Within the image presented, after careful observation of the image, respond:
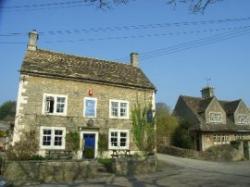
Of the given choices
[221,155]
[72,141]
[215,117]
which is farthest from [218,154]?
[72,141]

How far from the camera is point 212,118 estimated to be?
41031mm

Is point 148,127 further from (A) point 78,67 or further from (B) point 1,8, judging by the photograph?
(B) point 1,8

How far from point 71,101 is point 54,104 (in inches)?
60.8

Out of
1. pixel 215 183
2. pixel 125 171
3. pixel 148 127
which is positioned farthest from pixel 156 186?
pixel 148 127

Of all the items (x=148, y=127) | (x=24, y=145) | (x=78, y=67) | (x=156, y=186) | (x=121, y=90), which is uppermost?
(x=78, y=67)

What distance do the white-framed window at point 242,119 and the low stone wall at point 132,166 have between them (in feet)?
88.3

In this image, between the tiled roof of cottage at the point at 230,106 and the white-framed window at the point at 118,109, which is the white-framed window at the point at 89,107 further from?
the tiled roof of cottage at the point at 230,106

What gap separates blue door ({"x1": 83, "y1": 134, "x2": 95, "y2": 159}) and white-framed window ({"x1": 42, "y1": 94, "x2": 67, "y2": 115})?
3.03m

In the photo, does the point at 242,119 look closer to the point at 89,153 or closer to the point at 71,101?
the point at 89,153

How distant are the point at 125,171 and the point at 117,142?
275 inches

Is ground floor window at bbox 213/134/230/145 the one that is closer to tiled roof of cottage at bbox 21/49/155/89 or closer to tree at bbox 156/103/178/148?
tree at bbox 156/103/178/148

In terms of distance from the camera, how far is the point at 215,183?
1524 centimetres

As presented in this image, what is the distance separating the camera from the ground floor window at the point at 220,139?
3944 cm

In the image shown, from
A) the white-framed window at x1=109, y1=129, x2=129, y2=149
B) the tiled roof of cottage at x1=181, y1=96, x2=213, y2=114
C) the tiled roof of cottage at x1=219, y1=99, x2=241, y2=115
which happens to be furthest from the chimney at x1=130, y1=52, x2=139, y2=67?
the tiled roof of cottage at x1=219, y1=99, x2=241, y2=115
